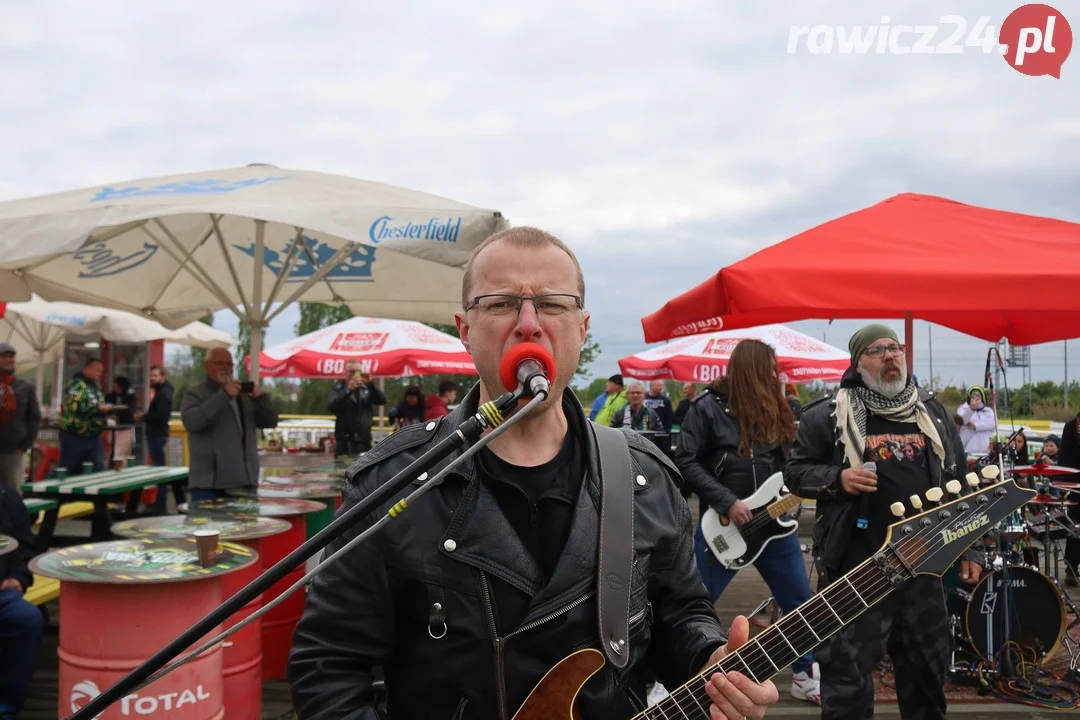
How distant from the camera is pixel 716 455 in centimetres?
509

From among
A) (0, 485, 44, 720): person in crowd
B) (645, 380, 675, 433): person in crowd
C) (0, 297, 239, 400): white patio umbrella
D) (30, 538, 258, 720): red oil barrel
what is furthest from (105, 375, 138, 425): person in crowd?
(30, 538, 258, 720): red oil barrel

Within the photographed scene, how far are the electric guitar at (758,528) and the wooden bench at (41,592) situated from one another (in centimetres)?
430

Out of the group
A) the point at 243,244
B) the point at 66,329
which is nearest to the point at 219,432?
the point at 243,244

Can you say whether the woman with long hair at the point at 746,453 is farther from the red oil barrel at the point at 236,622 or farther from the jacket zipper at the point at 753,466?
the red oil barrel at the point at 236,622

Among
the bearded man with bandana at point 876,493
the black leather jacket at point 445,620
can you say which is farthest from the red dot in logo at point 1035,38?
the black leather jacket at point 445,620

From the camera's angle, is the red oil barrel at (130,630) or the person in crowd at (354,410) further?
the person in crowd at (354,410)

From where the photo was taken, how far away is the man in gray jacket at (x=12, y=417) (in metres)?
7.82

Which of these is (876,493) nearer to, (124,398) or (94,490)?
(94,490)

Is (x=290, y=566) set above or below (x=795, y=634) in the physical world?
above

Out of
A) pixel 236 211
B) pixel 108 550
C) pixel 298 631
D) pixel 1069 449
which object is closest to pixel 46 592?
pixel 108 550

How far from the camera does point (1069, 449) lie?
8391mm

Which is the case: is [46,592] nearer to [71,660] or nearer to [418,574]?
[71,660]

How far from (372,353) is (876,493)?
9562mm

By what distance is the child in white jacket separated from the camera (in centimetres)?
1166
